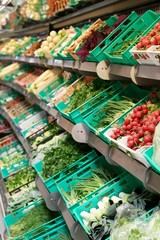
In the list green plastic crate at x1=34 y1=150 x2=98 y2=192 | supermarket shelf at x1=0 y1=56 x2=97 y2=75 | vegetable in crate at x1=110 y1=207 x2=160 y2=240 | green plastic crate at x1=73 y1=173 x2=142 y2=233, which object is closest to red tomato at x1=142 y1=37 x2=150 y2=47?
supermarket shelf at x1=0 y1=56 x2=97 y2=75

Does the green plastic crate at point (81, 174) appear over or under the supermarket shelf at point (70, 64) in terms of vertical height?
under

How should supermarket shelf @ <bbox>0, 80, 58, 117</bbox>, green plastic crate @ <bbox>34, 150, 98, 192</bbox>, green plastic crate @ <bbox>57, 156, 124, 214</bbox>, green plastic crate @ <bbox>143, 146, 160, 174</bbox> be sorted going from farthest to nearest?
supermarket shelf @ <bbox>0, 80, 58, 117</bbox>, green plastic crate @ <bbox>34, 150, 98, 192</bbox>, green plastic crate @ <bbox>57, 156, 124, 214</bbox>, green plastic crate @ <bbox>143, 146, 160, 174</bbox>

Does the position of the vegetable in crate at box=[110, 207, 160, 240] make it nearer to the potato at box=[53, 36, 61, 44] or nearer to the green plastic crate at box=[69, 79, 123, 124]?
the green plastic crate at box=[69, 79, 123, 124]

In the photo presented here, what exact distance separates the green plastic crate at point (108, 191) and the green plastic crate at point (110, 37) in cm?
85

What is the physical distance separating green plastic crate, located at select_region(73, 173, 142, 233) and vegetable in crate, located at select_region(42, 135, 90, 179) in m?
0.71

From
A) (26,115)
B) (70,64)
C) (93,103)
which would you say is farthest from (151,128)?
(26,115)

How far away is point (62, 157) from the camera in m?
3.53

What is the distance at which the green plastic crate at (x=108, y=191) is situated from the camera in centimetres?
257

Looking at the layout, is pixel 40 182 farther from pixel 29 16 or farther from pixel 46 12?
pixel 29 16

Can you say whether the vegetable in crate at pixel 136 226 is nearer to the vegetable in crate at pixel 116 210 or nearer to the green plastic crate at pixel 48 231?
the vegetable in crate at pixel 116 210

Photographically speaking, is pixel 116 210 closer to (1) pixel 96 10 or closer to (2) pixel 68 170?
(2) pixel 68 170

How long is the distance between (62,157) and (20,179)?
1.79 meters

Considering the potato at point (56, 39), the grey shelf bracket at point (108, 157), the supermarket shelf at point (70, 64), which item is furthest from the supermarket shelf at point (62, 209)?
the potato at point (56, 39)

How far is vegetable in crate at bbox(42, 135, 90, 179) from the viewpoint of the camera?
3.43 meters
